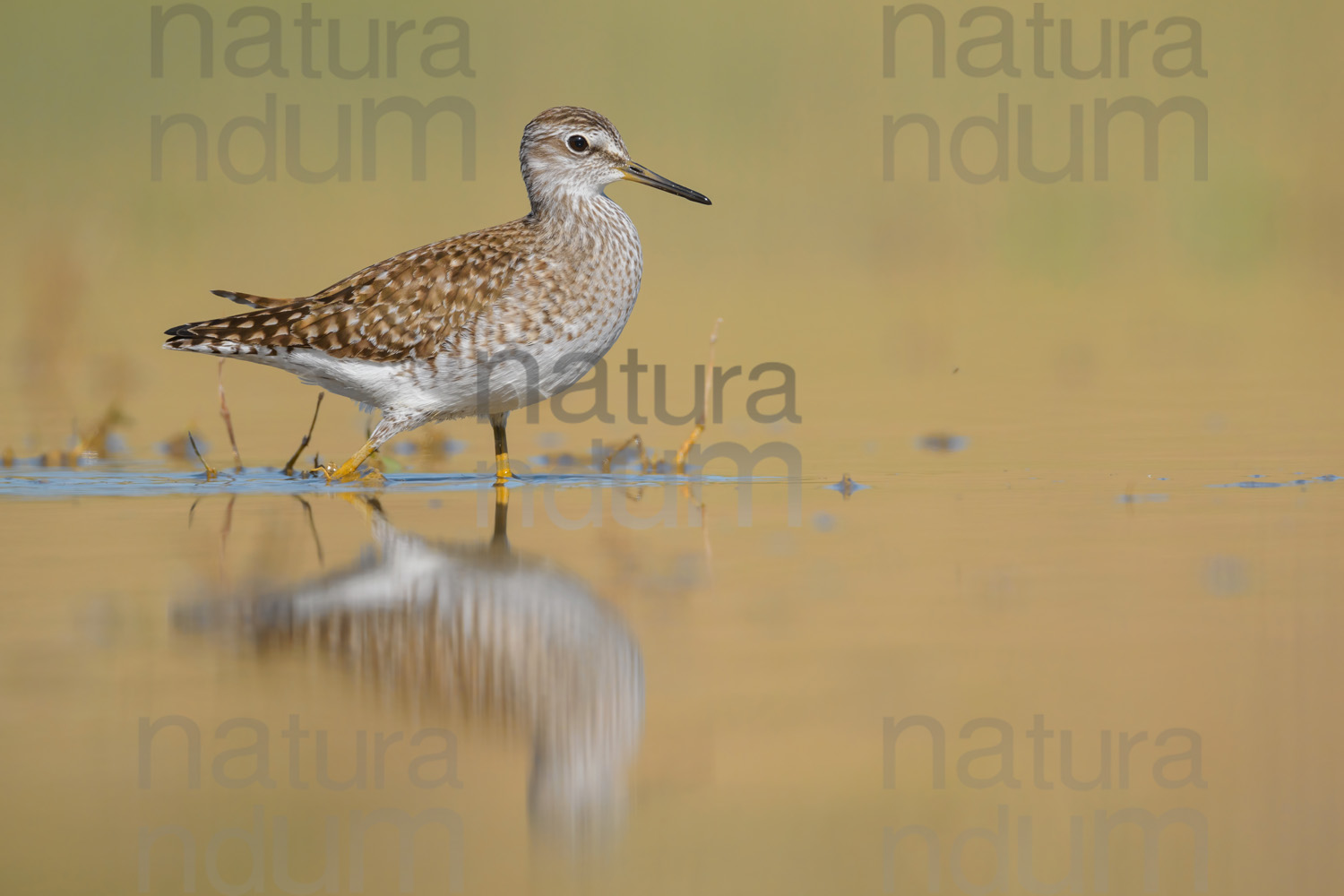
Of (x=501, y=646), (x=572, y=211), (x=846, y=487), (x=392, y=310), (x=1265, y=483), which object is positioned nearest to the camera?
(x=501, y=646)

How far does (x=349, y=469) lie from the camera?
31.4 ft

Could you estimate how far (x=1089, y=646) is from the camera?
234 inches

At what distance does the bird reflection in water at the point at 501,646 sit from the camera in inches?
196

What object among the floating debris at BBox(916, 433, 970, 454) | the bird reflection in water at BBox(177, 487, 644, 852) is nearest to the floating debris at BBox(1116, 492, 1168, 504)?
the floating debris at BBox(916, 433, 970, 454)

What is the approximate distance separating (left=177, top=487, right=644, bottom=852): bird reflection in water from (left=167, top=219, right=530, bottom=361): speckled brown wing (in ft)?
7.27

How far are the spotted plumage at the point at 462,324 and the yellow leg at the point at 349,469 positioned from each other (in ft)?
0.05

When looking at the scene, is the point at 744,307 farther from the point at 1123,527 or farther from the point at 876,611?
the point at 876,611

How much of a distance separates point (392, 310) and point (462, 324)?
459 millimetres

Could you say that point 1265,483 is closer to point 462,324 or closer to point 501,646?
point 462,324

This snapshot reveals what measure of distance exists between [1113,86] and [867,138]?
451 centimetres

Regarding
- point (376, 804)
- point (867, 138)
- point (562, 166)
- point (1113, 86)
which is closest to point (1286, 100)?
point (1113, 86)

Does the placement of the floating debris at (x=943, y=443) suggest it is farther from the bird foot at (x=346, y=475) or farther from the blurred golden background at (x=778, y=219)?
the bird foot at (x=346, y=475)

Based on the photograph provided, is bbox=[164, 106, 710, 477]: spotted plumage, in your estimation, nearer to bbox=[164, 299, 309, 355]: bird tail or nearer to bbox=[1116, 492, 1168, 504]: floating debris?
bbox=[164, 299, 309, 355]: bird tail

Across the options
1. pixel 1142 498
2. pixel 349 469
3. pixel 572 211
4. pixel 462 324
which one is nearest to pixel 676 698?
pixel 1142 498
